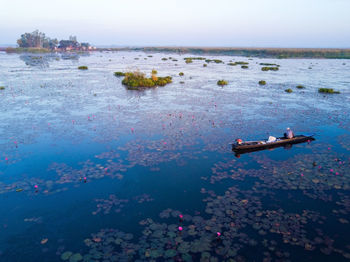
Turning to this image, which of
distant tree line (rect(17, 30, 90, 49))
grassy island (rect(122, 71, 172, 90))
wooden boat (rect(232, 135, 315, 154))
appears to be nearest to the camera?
wooden boat (rect(232, 135, 315, 154))

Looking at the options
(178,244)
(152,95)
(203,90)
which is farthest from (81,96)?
(178,244)

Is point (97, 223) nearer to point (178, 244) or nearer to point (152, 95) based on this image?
point (178, 244)

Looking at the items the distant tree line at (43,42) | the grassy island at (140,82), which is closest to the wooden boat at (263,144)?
the grassy island at (140,82)

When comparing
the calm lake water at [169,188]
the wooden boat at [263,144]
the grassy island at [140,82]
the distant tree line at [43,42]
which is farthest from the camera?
the distant tree line at [43,42]

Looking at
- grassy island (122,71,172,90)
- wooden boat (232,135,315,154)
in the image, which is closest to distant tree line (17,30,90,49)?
grassy island (122,71,172,90)

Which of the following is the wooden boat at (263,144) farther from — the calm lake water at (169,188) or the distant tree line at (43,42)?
the distant tree line at (43,42)

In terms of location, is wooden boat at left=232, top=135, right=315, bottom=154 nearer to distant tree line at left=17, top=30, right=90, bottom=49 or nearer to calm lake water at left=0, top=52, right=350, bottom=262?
calm lake water at left=0, top=52, right=350, bottom=262

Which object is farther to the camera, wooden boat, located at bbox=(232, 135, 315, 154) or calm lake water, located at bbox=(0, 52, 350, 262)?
wooden boat, located at bbox=(232, 135, 315, 154)
